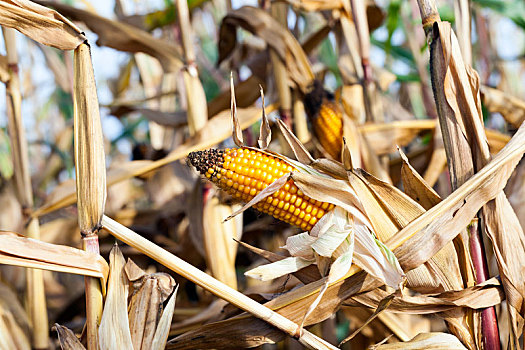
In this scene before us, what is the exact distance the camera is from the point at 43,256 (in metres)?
0.72

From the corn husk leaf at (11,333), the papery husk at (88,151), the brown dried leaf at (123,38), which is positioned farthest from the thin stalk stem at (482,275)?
the brown dried leaf at (123,38)

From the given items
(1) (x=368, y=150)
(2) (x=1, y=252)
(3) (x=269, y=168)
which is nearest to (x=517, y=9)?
(1) (x=368, y=150)

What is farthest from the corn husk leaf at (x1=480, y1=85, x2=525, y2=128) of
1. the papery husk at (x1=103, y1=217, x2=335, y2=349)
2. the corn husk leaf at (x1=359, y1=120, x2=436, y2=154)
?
the papery husk at (x1=103, y1=217, x2=335, y2=349)

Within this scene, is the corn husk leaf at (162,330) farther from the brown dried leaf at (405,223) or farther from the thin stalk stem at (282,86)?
the thin stalk stem at (282,86)

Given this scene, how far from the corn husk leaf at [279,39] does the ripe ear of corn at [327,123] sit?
171 mm

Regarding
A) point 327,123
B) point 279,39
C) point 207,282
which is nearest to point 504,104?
point 327,123

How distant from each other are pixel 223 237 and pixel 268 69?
24.5 inches

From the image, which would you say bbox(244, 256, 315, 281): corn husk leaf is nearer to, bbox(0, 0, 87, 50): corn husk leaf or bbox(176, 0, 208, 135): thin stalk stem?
bbox(0, 0, 87, 50): corn husk leaf

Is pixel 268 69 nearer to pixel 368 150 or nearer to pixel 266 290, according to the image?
pixel 368 150

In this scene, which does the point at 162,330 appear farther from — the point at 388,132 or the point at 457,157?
the point at 388,132

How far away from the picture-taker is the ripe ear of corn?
129cm

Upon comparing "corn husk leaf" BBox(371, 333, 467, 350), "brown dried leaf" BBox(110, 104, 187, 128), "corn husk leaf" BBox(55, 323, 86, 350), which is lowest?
"corn husk leaf" BBox(371, 333, 467, 350)

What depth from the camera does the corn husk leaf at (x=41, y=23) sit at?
0.74 m

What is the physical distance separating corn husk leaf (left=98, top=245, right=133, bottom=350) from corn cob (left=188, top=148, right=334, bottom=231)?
0.19m
